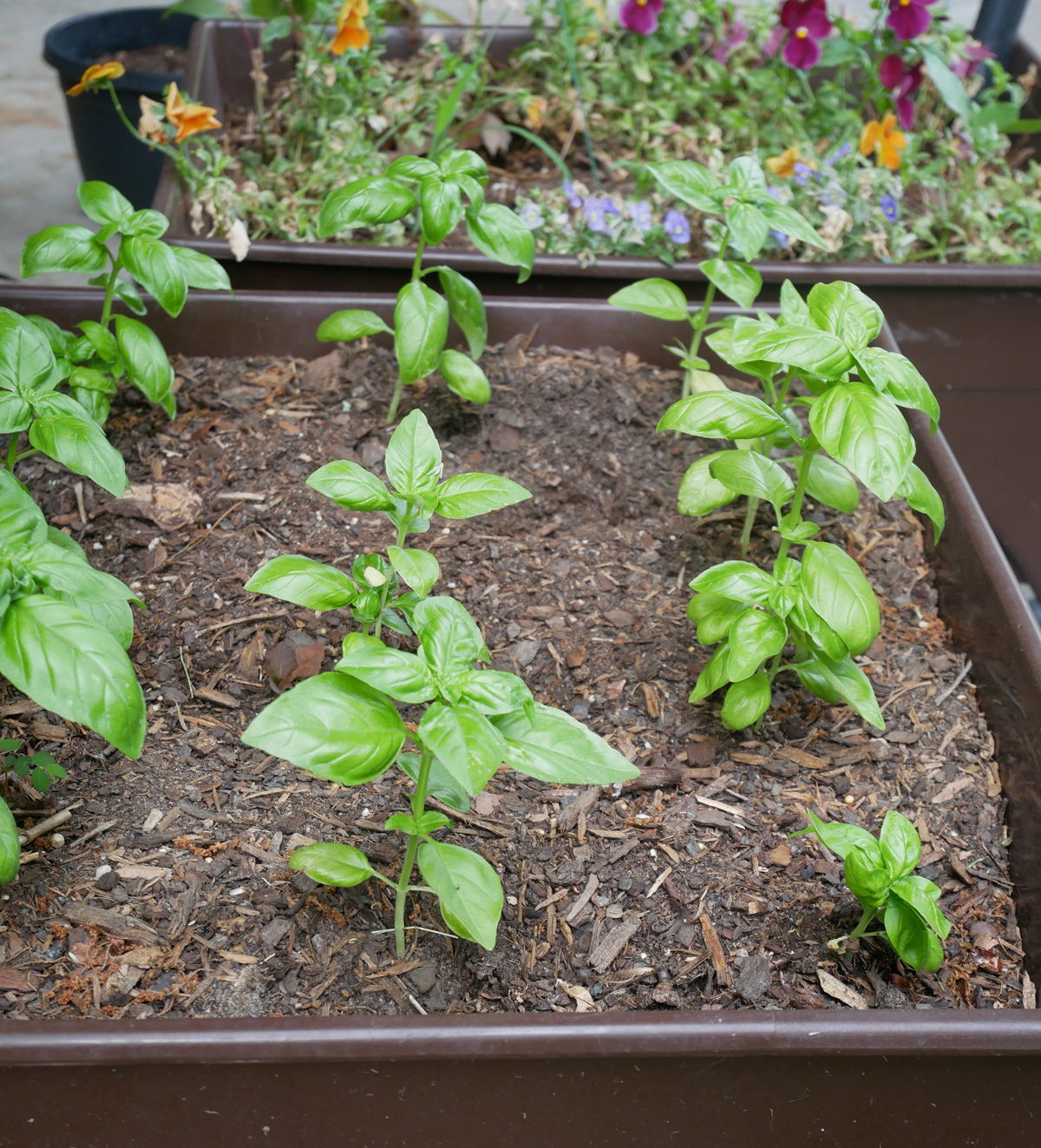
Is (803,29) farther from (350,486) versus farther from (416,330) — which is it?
(350,486)

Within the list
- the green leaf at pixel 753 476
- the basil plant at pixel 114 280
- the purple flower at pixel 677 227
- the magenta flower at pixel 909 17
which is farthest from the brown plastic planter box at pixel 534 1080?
the magenta flower at pixel 909 17

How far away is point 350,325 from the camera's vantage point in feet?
5.24

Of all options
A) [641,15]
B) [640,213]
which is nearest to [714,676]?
[640,213]

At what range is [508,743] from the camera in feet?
3.06

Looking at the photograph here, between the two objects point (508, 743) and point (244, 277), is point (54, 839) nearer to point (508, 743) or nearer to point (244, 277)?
point (508, 743)

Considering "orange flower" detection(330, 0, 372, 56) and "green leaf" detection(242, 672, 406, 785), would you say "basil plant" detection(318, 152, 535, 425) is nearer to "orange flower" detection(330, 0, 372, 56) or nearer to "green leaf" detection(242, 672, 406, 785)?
"orange flower" detection(330, 0, 372, 56)

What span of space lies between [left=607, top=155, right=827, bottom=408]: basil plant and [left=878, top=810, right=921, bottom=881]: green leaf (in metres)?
0.74

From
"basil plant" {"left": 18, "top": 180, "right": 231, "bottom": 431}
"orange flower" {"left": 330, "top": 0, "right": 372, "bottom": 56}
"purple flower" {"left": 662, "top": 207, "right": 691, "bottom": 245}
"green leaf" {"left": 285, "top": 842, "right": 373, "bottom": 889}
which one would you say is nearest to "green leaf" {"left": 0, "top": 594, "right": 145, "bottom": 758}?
"green leaf" {"left": 285, "top": 842, "right": 373, "bottom": 889}

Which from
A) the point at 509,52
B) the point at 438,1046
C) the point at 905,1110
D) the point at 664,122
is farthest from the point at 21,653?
the point at 509,52

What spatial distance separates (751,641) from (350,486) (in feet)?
1.55

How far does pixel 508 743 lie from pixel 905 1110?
0.50m

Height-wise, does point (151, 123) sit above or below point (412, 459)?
above

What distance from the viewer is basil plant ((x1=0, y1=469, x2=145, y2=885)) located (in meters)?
0.86

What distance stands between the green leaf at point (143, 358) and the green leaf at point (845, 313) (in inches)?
34.6
